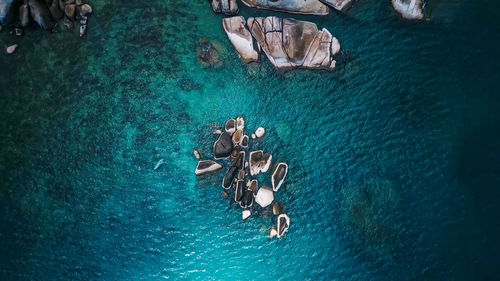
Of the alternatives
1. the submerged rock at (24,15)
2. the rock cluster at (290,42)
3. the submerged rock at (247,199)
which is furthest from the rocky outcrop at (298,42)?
the submerged rock at (24,15)

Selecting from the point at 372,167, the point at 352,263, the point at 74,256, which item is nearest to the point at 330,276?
the point at 352,263

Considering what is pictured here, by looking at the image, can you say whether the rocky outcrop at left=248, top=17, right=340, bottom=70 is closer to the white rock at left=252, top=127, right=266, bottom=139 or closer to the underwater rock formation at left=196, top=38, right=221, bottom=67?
the underwater rock formation at left=196, top=38, right=221, bottom=67

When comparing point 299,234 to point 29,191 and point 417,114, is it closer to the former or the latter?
point 417,114

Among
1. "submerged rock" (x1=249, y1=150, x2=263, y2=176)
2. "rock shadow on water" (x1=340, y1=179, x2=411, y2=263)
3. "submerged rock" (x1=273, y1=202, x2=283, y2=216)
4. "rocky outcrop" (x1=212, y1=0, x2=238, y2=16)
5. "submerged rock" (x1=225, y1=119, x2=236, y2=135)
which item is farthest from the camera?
"rocky outcrop" (x1=212, y1=0, x2=238, y2=16)

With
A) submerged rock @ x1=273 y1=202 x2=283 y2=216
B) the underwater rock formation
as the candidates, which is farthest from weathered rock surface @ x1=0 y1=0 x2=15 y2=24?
submerged rock @ x1=273 y1=202 x2=283 y2=216

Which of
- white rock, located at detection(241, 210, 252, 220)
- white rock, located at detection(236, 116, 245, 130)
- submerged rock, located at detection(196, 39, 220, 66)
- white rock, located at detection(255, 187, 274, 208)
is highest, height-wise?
submerged rock, located at detection(196, 39, 220, 66)
